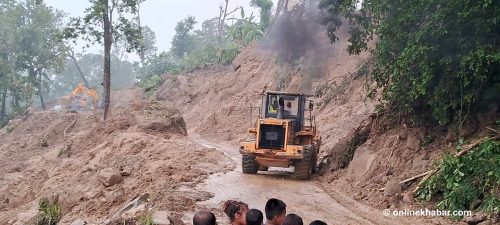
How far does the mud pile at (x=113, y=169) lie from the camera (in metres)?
12.1

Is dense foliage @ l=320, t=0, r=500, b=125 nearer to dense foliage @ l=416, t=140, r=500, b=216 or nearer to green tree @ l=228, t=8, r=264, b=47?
dense foliage @ l=416, t=140, r=500, b=216

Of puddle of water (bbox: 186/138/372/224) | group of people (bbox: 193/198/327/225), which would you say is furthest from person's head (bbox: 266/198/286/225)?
puddle of water (bbox: 186/138/372/224)

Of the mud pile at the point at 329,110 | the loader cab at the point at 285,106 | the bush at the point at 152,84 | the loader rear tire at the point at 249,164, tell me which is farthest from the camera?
the bush at the point at 152,84

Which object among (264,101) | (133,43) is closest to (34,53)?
(133,43)

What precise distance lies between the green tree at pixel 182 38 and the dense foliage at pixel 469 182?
165ft

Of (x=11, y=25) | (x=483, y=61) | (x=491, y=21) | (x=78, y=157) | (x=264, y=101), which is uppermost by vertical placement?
(x=11, y=25)

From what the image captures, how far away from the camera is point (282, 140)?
13.9 meters

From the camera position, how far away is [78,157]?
20031 millimetres

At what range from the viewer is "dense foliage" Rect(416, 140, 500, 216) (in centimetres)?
892

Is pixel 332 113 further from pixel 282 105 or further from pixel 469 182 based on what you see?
pixel 469 182

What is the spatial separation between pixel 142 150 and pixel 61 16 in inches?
2394

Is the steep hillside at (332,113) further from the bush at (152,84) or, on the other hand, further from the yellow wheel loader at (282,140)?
the bush at (152,84)

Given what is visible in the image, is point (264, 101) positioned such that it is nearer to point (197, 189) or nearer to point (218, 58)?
point (197, 189)

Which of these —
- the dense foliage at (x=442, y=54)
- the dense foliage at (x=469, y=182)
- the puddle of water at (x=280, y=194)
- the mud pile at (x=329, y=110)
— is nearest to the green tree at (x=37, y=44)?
the mud pile at (x=329, y=110)
